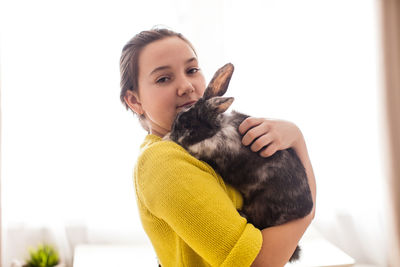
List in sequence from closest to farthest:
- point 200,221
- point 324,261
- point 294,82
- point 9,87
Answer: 1. point 200,221
2. point 324,261
3. point 9,87
4. point 294,82

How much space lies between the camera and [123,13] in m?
2.66

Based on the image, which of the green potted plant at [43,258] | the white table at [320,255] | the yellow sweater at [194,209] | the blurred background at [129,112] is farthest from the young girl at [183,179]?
the green potted plant at [43,258]

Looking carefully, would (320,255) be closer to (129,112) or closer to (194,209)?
(129,112)

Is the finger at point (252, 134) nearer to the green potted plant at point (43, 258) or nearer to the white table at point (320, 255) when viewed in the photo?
the white table at point (320, 255)

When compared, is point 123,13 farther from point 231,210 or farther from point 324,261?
point 231,210

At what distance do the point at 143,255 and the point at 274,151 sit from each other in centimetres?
175

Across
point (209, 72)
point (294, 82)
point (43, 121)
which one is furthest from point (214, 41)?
point (43, 121)

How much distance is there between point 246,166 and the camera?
0.88 metres

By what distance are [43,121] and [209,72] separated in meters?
1.17

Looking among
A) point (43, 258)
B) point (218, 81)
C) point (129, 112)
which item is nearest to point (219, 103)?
point (218, 81)

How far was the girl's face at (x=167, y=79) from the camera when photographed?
0.97 m

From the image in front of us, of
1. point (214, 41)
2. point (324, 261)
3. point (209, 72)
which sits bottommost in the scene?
point (324, 261)

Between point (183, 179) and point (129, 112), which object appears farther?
point (129, 112)

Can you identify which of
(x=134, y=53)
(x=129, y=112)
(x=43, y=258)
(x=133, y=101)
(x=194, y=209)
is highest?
(x=134, y=53)
